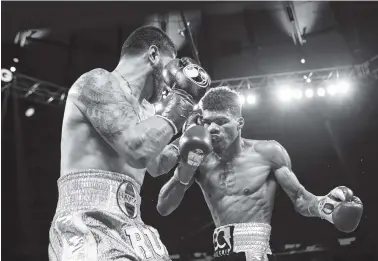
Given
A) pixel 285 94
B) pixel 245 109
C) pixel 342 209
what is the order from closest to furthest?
pixel 342 209
pixel 285 94
pixel 245 109

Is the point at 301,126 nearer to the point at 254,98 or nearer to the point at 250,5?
the point at 254,98

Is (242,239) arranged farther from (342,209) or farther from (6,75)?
(6,75)

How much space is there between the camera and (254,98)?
603cm

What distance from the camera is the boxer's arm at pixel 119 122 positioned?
153cm

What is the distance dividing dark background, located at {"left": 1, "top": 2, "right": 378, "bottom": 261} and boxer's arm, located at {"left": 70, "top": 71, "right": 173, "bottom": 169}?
3473mm

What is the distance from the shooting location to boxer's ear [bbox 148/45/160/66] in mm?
1835

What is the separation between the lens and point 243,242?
2.67 metres

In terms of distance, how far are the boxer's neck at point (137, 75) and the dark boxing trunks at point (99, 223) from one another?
1.07 feet

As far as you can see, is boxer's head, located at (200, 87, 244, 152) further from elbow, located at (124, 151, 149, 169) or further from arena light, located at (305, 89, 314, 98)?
arena light, located at (305, 89, 314, 98)

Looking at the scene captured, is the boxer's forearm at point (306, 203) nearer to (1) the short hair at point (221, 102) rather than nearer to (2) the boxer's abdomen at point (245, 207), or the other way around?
(2) the boxer's abdomen at point (245, 207)

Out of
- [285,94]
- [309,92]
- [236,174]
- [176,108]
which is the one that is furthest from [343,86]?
[176,108]

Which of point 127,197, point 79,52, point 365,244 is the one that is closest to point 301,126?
point 365,244

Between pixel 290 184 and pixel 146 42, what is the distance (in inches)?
54.7

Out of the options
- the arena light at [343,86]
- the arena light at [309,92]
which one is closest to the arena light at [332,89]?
the arena light at [343,86]
